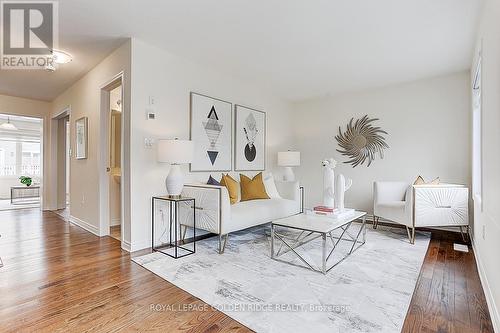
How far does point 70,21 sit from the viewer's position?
2594 mm

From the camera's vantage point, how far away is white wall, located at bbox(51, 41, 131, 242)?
10.2 ft

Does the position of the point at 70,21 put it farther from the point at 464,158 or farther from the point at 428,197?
the point at 464,158

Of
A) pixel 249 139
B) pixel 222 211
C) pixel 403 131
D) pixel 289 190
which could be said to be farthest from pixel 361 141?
pixel 222 211

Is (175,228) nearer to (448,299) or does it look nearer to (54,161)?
(448,299)

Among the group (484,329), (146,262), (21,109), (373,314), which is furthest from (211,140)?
(21,109)

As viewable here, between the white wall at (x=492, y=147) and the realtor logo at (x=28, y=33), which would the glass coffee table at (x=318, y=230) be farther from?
the realtor logo at (x=28, y=33)

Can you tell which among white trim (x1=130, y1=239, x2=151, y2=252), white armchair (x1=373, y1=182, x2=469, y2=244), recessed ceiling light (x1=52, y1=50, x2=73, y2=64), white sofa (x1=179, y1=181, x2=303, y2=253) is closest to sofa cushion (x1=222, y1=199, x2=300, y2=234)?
white sofa (x1=179, y1=181, x2=303, y2=253)

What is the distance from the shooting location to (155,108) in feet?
10.5

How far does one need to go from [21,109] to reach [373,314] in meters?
7.05

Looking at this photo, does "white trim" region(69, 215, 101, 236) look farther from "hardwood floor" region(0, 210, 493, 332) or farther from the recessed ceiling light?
the recessed ceiling light

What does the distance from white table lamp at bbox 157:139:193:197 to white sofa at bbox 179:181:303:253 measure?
261mm

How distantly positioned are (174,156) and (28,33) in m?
1.97

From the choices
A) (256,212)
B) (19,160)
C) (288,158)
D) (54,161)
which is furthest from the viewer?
(19,160)

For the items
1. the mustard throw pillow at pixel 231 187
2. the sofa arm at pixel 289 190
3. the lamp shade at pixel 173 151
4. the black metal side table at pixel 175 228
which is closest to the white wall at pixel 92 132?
the black metal side table at pixel 175 228
